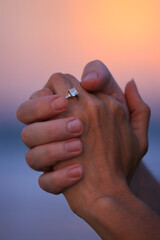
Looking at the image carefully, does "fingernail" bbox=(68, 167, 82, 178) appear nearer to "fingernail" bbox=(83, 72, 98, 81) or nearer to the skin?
the skin

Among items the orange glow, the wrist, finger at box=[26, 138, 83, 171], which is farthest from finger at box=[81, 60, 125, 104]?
the orange glow

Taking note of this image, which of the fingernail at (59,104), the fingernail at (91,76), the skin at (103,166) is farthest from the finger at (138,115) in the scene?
the fingernail at (59,104)

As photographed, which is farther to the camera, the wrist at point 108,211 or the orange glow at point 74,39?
the orange glow at point 74,39

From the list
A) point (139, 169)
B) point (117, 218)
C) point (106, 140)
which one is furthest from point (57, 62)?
point (117, 218)

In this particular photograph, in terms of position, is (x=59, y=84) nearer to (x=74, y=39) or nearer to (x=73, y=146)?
(x=73, y=146)

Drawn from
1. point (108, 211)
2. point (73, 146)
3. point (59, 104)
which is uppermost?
point (59, 104)

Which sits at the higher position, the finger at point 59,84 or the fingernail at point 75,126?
the finger at point 59,84

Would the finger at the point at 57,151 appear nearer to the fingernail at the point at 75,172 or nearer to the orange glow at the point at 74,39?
the fingernail at the point at 75,172

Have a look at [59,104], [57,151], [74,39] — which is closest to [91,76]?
[59,104]
